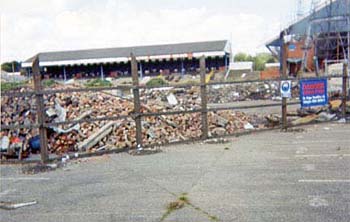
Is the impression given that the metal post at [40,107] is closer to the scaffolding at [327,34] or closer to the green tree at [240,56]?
the scaffolding at [327,34]

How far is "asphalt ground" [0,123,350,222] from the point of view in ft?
17.1

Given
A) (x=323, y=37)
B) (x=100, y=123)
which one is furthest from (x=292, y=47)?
(x=100, y=123)

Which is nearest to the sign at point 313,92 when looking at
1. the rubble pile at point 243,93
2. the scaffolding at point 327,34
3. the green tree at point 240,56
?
the rubble pile at point 243,93

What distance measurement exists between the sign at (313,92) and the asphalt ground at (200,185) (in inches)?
92.1

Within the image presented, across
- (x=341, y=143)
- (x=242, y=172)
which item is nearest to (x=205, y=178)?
(x=242, y=172)

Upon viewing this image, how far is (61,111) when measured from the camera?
1245cm

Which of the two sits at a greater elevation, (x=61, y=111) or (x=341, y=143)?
(x=61, y=111)

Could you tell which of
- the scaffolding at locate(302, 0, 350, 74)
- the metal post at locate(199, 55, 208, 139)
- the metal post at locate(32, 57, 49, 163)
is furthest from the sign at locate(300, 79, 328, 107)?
the scaffolding at locate(302, 0, 350, 74)

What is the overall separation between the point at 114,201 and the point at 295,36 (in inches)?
1712

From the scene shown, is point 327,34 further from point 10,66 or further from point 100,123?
point 10,66

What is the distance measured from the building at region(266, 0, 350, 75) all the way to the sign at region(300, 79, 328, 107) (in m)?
25.0

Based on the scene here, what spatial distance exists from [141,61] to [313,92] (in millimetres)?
58243

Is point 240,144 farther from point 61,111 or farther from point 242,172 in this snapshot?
point 61,111

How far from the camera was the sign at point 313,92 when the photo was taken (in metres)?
12.1
